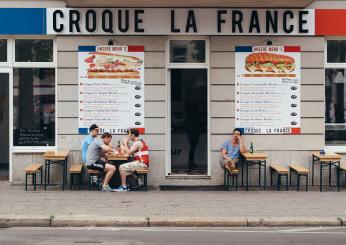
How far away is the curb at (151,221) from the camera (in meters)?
11.6

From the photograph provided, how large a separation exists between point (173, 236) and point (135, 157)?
5.03 meters

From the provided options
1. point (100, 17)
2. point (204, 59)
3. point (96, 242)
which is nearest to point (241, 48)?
point (204, 59)

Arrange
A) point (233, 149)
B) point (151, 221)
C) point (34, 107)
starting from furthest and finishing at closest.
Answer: point (34, 107), point (233, 149), point (151, 221)

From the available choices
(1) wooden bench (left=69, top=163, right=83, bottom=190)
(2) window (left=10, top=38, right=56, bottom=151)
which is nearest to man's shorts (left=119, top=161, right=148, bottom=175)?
(1) wooden bench (left=69, top=163, right=83, bottom=190)

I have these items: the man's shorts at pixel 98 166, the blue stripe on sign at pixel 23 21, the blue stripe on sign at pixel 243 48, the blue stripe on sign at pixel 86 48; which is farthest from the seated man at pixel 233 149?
the blue stripe on sign at pixel 23 21

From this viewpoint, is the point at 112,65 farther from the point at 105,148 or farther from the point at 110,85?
the point at 105,148

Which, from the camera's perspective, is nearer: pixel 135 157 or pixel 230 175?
pixel 135 157

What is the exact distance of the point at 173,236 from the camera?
10.6 meters

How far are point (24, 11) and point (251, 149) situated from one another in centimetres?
642

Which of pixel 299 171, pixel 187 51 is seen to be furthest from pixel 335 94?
pixel 187 51

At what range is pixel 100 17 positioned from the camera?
16.0 metres

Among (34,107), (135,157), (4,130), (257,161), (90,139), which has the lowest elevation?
(257,161)

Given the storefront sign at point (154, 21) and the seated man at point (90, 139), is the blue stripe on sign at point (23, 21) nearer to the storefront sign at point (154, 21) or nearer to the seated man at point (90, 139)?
the storefront sign at point (154, 21)

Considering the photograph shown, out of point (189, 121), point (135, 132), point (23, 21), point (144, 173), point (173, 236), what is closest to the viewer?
point (173, 236)
